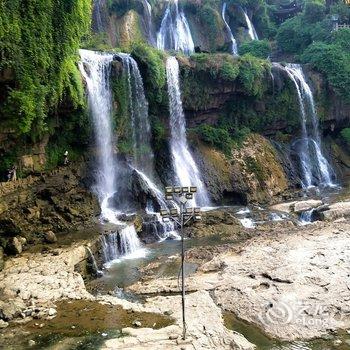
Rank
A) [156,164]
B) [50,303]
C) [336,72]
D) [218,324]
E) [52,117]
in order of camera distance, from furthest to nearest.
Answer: [336,72]
[156,164]
[52,117]
[50,303]
[218,324]

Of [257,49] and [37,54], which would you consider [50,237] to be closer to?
[37,54]

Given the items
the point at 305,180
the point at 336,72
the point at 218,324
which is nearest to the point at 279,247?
the point at 218,324

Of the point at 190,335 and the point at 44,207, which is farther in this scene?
the point at 44,207

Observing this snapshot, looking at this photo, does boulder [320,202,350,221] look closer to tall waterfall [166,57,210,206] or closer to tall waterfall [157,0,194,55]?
tall waterfall [166,57,210,206]

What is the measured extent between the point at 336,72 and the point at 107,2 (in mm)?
22495

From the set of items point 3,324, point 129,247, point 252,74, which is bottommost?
point 3,324

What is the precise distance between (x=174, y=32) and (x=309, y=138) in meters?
18.4

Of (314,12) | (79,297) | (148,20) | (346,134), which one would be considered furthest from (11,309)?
(314,12)

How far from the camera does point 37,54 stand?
20.0 meters

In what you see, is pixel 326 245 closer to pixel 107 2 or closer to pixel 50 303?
pixel 50 303

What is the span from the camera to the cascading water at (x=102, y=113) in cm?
2707

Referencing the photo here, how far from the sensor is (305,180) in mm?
36719

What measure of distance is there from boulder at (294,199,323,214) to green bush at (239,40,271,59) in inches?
884

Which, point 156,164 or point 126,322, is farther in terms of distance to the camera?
point 156,164
